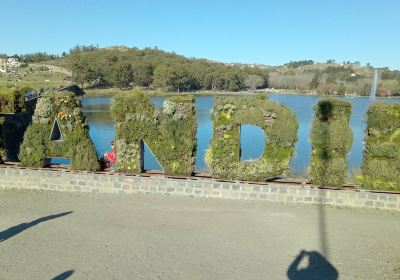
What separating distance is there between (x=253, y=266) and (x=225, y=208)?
146 inches

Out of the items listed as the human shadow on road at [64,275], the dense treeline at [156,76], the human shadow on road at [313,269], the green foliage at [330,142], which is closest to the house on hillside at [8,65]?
the dense treeline at [156,76]

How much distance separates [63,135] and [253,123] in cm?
637

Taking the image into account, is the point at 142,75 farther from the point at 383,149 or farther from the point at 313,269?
the point at 313,269

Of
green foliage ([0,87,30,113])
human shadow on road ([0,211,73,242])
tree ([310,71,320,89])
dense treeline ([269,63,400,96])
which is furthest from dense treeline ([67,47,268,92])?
human shadow on road ([0,211,73,242])

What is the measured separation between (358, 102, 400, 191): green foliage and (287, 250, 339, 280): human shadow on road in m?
4.47

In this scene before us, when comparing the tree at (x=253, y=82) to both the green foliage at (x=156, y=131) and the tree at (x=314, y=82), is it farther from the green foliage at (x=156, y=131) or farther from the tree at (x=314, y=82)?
the green foliage at (x=156, y=131)

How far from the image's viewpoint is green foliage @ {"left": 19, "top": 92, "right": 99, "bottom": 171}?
13.4m

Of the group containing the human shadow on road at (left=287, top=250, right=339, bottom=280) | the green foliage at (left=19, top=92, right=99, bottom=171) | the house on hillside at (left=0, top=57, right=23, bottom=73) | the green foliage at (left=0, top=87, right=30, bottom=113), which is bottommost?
the human shadow on road at (left=287, top=250, right=339, bottom=280)

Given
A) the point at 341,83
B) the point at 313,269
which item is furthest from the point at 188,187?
the point at 341,83

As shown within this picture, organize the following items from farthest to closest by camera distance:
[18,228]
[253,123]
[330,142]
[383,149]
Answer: [253,123], [330,142], [383,149], [18,228]

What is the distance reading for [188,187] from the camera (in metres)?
12.5

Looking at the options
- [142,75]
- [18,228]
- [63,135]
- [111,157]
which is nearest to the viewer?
[18,228]

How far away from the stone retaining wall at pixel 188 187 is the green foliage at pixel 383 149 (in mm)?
403

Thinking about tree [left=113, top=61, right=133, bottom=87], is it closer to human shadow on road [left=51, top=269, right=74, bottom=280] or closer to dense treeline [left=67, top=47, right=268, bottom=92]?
dense treeline [left=67, top=47, right=268, bottom=92]
